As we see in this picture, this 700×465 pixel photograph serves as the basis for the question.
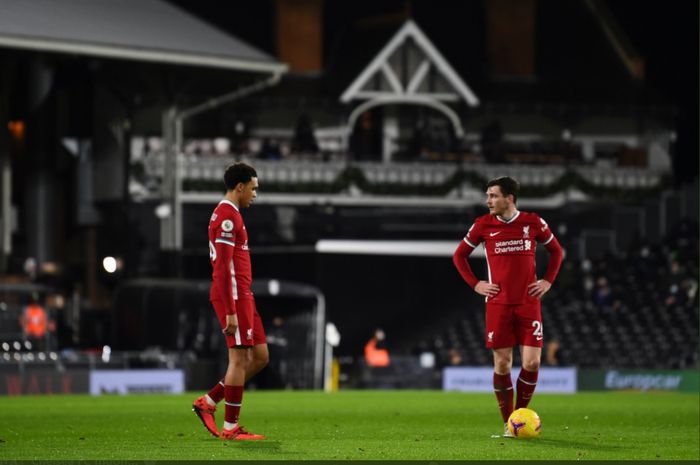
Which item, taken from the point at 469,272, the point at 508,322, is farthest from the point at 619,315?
the point at 508,322

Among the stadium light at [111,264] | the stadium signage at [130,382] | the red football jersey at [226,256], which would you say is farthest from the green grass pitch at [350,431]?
the stadium light at [111,264]

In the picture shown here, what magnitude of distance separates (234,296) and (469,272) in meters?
2.83

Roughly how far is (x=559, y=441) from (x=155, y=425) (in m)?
5.13

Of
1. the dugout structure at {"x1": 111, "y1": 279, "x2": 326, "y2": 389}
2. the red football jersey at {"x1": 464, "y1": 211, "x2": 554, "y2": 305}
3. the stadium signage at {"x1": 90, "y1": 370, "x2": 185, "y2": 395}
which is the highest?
the red football jersey at {"x1": 464, "y1": 211, "x2": 554, "y2": 305}

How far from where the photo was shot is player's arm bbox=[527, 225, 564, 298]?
608 inches

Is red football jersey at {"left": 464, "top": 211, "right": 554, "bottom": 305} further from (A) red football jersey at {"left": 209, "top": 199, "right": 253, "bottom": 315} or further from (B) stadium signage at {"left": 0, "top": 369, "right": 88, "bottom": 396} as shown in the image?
(B) stadium signage at {"left": 0, "top": 369, "right": 88, "bottom": 396}

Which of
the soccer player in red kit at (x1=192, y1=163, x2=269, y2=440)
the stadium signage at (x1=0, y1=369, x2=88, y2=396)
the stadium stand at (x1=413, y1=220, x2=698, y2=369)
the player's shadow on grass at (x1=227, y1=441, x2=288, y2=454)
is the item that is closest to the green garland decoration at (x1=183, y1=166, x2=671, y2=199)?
the stadium stand at (x1=413, y1=220, x2=698, y2=369)

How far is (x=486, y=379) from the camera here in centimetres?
3803

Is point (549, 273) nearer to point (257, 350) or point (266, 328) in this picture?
point (257, 350)

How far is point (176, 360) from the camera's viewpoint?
35344 mm

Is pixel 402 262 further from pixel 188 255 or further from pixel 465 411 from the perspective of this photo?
pixel 465 411

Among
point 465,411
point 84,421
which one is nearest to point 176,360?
point 465,411

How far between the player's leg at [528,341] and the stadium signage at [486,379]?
21316 mm

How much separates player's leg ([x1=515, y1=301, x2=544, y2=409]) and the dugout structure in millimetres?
20102
